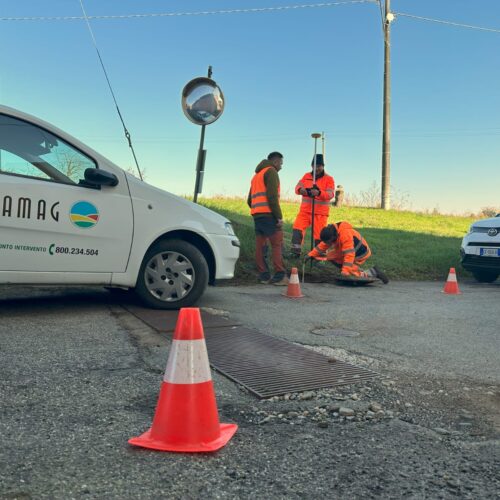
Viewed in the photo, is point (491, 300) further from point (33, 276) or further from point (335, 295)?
point (33, 276)

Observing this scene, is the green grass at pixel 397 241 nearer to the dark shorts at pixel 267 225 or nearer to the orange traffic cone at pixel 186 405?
the dark shorts at pixel 267 225

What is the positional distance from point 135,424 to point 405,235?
12.8 m

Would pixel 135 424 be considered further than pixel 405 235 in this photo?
No

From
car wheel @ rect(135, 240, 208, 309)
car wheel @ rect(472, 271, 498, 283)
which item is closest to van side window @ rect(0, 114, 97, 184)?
car wheel @ rect(135, 240, 208, 309)

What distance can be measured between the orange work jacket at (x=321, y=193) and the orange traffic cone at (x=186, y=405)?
7626mm

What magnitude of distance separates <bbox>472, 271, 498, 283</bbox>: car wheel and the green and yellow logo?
7595 mm

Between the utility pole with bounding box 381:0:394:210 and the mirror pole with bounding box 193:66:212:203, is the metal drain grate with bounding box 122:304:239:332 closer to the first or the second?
the mirror pole with bounding box 193:66:212:203

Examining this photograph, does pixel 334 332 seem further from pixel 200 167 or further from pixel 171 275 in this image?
pixel 200 167

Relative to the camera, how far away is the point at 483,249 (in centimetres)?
974

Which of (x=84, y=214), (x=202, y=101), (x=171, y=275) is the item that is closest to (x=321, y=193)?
(x=202, y=101)

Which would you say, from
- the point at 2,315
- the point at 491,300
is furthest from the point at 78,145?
the point at 491,300

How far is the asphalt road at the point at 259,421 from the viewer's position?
206 cm

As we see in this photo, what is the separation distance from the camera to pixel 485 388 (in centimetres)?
341

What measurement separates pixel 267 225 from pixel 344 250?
4.34 ft
